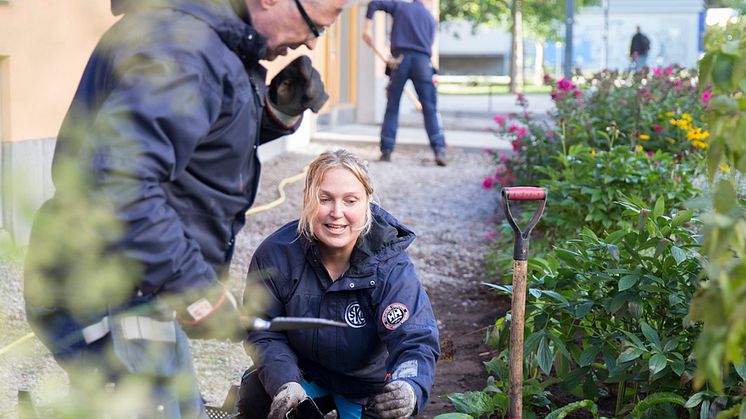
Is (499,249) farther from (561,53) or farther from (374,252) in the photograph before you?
(561,53)

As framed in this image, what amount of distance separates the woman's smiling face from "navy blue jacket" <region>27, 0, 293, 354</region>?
2.73ft

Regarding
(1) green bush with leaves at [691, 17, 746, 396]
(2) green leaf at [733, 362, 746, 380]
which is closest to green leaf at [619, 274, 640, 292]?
(2) green leaf at [733, 362, 746, 380]

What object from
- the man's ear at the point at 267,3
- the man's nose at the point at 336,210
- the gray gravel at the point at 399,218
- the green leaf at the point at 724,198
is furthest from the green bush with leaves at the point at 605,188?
the green leaf at the point at 724,198

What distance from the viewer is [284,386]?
125 inches

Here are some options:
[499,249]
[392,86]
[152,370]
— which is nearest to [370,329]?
[152,370]

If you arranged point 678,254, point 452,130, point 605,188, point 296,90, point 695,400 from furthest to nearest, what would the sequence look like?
point 452,130, point 605,188, point 678,254, point 695,400, point 296,90

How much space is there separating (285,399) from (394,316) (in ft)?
1.43

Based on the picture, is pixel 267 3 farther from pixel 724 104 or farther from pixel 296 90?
pixel 724 104

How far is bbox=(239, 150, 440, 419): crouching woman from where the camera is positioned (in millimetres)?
3246

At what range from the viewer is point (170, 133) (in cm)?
202

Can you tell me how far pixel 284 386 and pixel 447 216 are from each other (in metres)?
5.33

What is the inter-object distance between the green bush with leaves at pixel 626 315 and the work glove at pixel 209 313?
55.4 inches

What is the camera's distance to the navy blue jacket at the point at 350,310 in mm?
3240

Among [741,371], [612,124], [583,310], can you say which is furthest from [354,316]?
[612,124]
